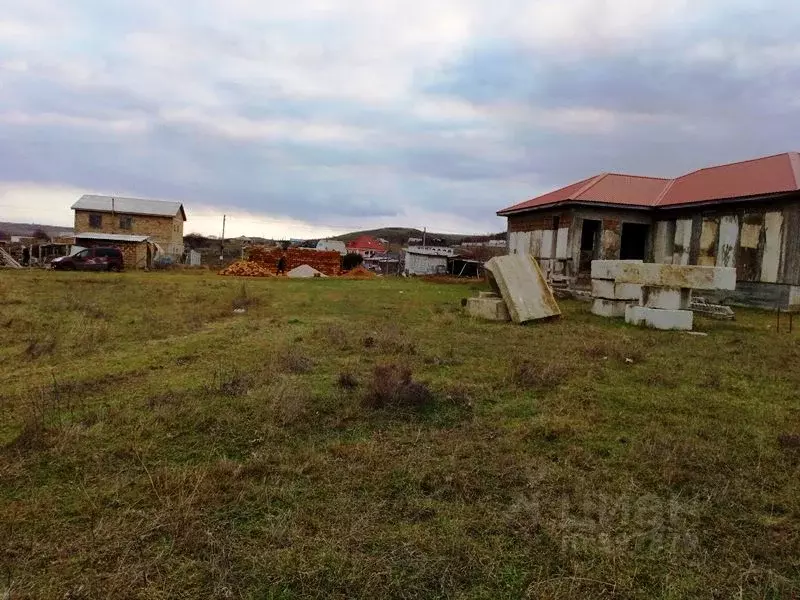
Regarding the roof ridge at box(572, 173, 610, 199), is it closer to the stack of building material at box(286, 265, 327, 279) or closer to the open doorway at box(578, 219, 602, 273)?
the open doorway at box(578, 219, 602, 273)

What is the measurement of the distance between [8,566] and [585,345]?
25.1 feet

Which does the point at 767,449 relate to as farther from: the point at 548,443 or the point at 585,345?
the point at 585,345

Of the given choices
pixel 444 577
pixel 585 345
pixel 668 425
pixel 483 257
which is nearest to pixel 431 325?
pixel 585 345

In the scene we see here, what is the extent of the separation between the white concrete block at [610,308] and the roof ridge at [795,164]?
698 centimetres

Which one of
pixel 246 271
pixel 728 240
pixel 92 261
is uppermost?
pixel 728 240

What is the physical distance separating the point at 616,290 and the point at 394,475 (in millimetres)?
10168

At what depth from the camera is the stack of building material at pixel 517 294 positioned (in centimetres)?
1132

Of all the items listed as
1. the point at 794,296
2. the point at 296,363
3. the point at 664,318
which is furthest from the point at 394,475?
the point at 794,296

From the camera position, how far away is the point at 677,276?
10953 millimetres

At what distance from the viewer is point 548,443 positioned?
4.42m

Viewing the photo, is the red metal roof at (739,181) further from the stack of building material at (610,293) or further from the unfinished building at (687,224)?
the stack of building material at (610,293)

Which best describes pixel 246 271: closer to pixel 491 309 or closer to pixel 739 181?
pixel 491 309

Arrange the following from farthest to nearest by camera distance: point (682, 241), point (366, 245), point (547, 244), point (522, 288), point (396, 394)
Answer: point (366, 245), point (547, 244), point (682, 241), point (522, 288), point (396, 394)

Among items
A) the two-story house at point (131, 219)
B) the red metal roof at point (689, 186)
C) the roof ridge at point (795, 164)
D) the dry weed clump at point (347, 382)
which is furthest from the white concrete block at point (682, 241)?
the two-story house at point (131, 219)
